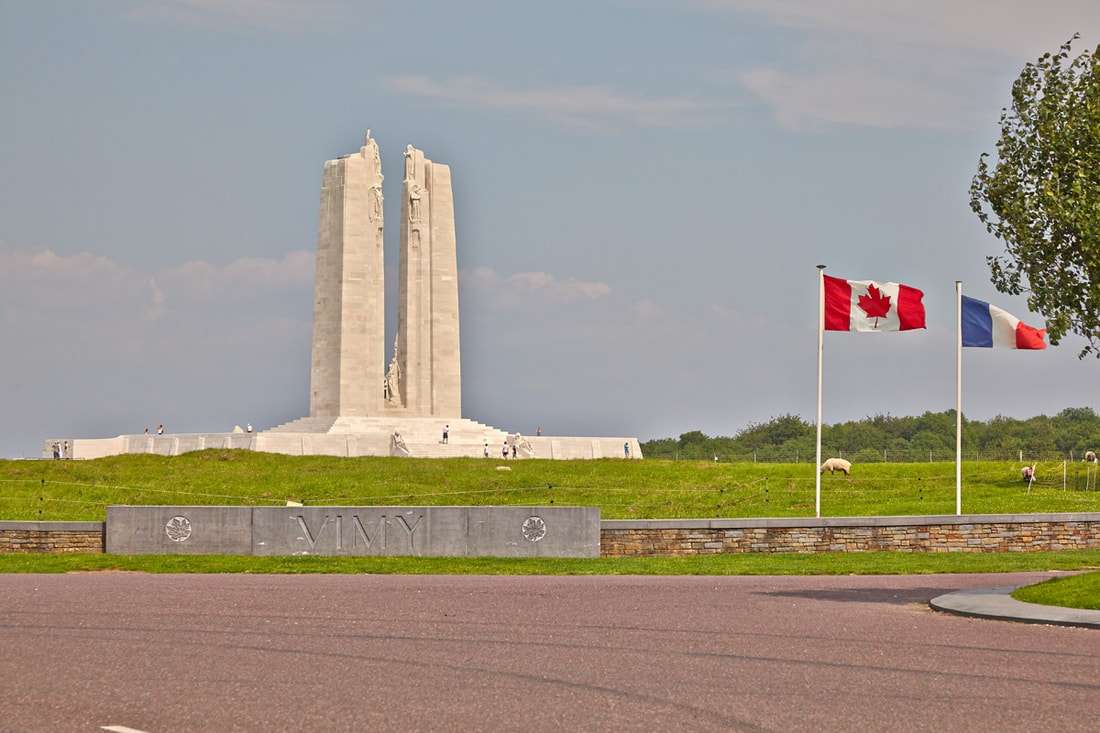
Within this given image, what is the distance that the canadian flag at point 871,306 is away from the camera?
2808cm

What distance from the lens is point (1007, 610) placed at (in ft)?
49.7

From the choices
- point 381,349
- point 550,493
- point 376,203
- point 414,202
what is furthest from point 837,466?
point 376,203

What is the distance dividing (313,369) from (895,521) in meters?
39.8

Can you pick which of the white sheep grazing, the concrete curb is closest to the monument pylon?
the white sheep grazing

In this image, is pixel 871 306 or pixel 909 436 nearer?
pixel 871 306

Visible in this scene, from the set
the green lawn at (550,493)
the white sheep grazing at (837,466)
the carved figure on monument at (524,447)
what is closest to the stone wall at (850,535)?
the green lawn at (550,493)

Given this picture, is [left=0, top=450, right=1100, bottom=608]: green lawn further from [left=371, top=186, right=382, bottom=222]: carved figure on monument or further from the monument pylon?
[left=371, top=186, right=382, bottom=222]: carved figure on monument

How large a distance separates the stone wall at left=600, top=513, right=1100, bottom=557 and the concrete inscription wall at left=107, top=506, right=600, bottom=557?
1145 millimetres

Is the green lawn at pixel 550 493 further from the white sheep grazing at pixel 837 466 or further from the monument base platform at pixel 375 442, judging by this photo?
the monument base platform at pixel 375 442

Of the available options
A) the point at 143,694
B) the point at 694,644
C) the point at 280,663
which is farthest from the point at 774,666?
the point at 143,694

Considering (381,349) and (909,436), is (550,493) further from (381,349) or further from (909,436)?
(909,436)

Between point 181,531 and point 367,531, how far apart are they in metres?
3.73

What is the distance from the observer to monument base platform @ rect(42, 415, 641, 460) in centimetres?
5438

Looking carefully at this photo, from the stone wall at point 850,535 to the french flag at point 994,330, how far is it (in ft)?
12.4
